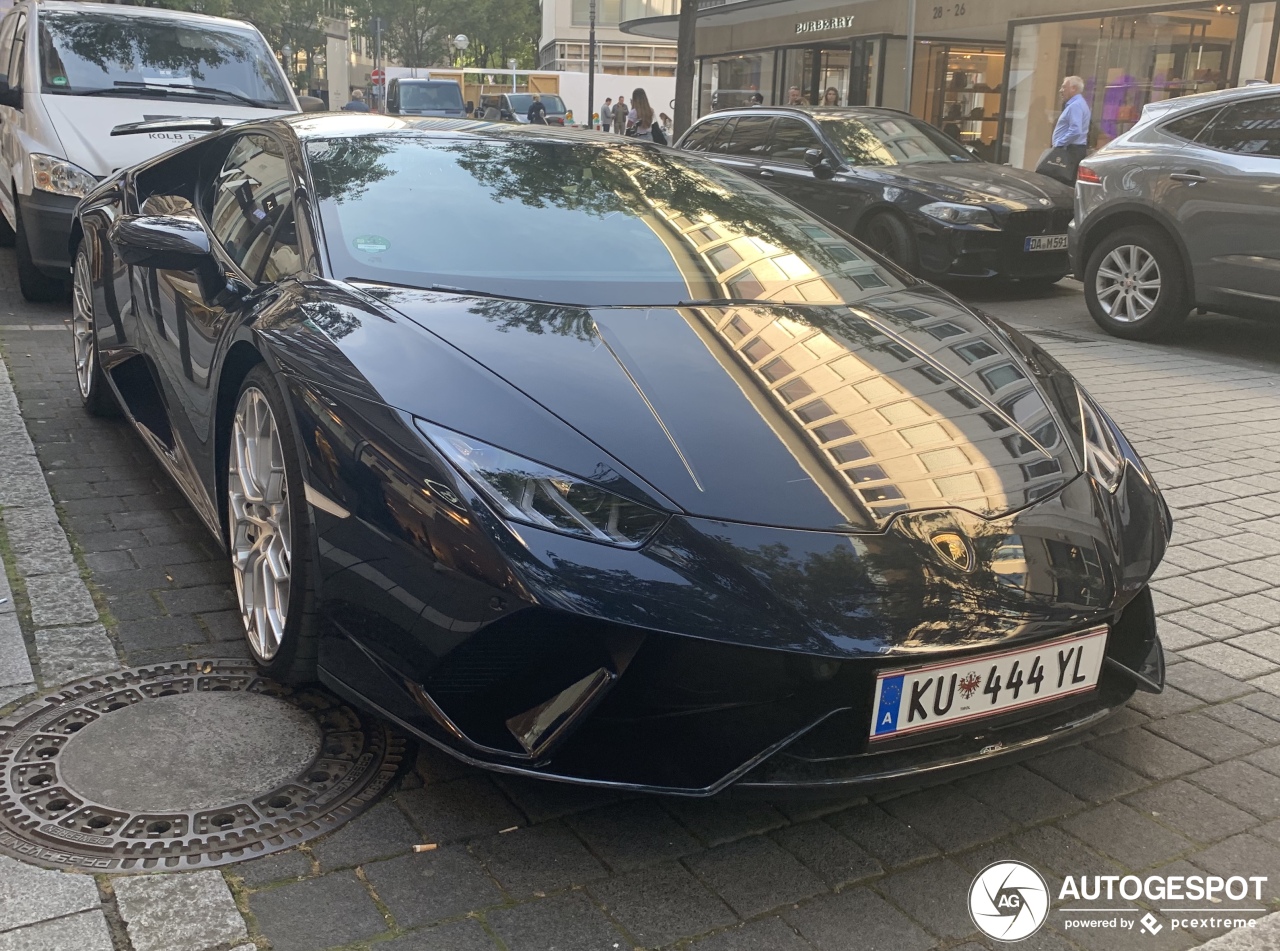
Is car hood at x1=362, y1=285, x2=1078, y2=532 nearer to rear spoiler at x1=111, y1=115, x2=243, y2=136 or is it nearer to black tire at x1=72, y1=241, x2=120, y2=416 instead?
black tire at x1=72, y1=241, x2=120, y2=416

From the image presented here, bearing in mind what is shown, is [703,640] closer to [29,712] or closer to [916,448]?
[916,448]

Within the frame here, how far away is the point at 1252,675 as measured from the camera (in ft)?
10.7

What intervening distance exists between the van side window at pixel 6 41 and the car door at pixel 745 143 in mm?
5799

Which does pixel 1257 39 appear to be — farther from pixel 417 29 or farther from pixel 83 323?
pixel 417 29

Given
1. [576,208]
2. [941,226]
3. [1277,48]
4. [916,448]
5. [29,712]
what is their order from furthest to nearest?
[1277,48] < [941,226] < [576,208] < [29,712] < [916,448]

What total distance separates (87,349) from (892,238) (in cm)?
677

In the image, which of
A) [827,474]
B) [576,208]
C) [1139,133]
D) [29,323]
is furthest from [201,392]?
[1139,133]

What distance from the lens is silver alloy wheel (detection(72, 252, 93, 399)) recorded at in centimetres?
506

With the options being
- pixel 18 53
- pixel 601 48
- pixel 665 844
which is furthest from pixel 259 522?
pixel 601 48

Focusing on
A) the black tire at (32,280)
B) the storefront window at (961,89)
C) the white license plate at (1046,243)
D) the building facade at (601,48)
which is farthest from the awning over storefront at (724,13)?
the building facade at (601,48)

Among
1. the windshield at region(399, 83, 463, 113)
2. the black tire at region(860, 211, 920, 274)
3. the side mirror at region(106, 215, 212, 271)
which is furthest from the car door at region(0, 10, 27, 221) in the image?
the windshield at region(399, 83, 463, 113)

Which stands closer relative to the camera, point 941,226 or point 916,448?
point 916,448

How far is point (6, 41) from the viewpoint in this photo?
9.26 meters

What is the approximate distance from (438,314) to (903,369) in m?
1.07
